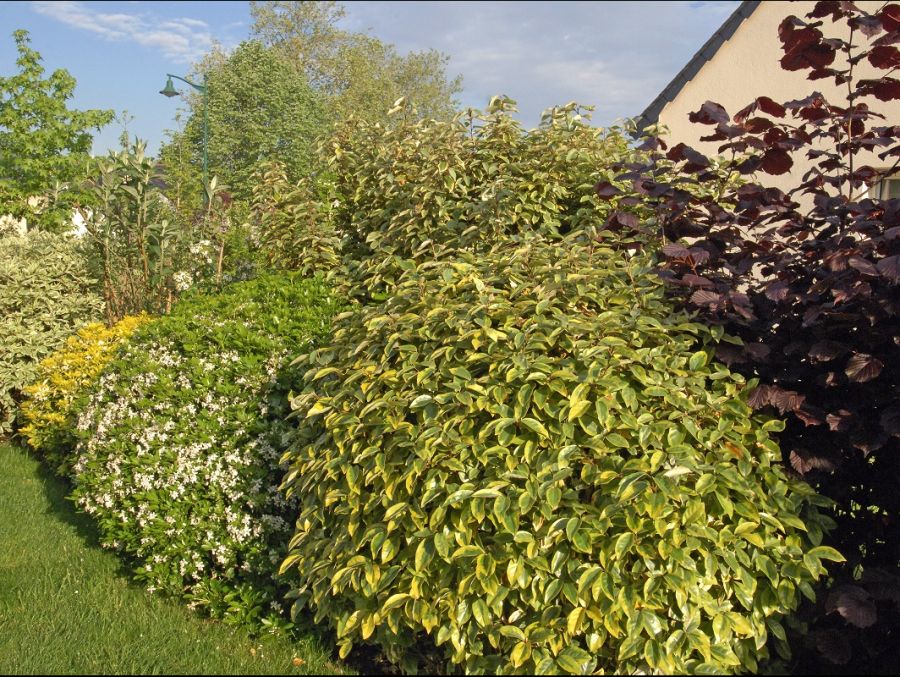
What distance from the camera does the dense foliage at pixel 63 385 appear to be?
224 inches

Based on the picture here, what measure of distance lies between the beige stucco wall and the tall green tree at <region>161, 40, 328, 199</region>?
18.4 meters

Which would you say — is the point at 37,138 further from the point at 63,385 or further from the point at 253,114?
the point at 253,114

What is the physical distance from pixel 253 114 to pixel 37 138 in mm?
15411

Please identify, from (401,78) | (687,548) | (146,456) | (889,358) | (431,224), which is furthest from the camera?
(401,78)

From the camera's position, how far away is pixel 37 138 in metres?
11.9

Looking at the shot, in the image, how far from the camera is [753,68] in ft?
29.3

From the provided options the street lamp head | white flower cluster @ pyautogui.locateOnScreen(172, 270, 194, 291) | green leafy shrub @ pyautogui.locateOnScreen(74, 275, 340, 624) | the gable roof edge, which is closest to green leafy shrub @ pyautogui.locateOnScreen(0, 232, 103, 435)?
white flower cluster @ pyautogui.locateOnScreen(172, 270, 194, 291)

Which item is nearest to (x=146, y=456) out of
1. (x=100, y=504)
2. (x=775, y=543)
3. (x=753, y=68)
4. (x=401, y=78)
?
(x=100, y=504)

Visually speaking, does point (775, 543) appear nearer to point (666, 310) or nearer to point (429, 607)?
point (666, 310)

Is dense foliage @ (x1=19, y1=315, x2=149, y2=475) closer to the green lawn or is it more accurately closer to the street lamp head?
the green lawn

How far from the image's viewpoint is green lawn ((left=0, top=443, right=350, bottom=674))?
10.1ft

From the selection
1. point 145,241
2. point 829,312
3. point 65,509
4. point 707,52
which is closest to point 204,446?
point 65,509

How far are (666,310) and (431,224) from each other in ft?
6.07

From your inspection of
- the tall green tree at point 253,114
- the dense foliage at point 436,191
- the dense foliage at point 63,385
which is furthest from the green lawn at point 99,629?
the tall green tree at point 253,114
